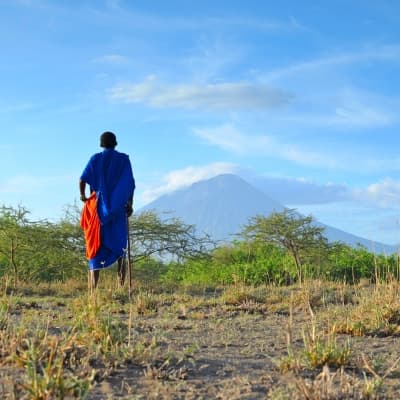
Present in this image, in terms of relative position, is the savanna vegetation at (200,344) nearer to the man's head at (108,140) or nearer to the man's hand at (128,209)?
the man's hand at (128,209)

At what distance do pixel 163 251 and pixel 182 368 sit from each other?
42.9ft

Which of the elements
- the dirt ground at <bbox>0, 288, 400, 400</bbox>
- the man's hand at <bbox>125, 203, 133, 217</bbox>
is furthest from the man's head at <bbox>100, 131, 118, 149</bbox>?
the dirt ground at <bbox>0, 288, 400, 400</bbox>

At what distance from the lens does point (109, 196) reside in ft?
30.1

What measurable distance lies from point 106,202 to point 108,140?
2.74ft

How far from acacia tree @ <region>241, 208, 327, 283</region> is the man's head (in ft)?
27.9

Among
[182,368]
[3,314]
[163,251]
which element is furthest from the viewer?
[163,251]

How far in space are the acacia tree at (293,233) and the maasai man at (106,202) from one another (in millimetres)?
8375

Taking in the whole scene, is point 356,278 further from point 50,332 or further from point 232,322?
point 50,332

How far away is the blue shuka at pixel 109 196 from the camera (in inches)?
358

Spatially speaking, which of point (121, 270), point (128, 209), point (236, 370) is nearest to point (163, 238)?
point (121, 270)

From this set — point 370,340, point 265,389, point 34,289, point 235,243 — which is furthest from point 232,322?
point 235,243

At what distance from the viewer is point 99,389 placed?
351cm

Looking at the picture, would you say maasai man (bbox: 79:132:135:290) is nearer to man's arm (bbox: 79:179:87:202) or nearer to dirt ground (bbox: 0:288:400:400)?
man's arm (bbox: 79:179:87:202)

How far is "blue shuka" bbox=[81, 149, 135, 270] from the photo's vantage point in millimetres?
9102
